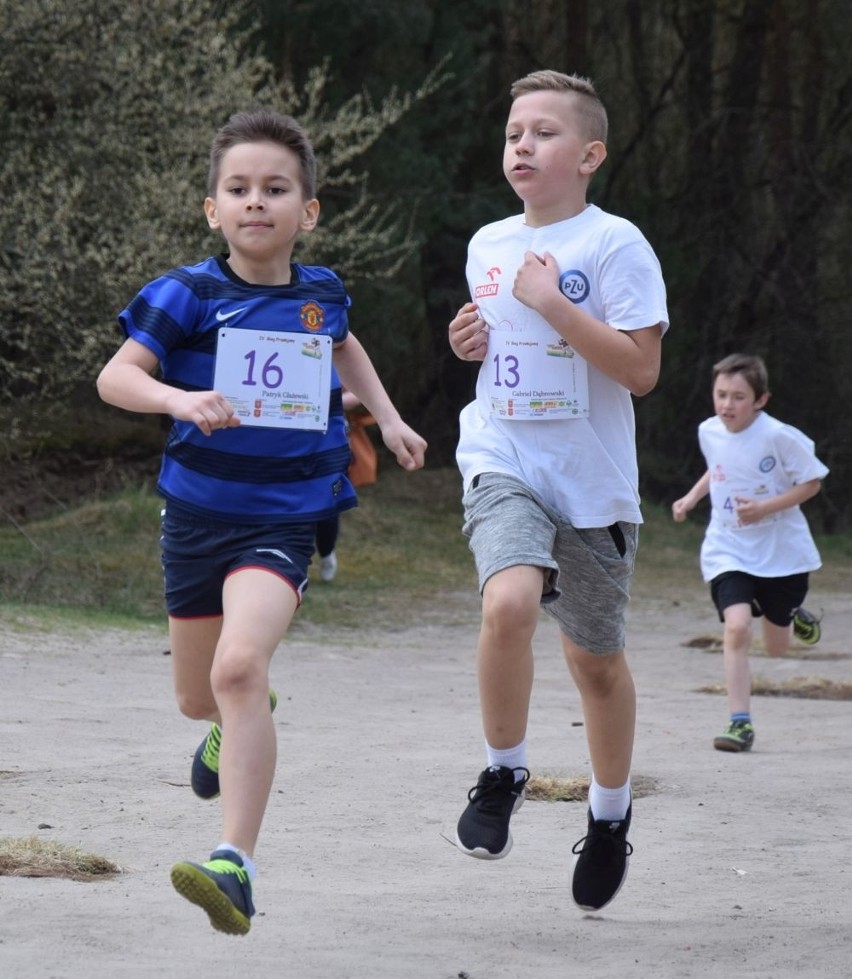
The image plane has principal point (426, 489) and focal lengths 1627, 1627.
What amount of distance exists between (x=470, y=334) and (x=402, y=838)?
176cm

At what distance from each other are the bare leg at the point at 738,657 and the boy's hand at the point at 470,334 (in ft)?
11.5

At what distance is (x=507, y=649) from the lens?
13.2 ft

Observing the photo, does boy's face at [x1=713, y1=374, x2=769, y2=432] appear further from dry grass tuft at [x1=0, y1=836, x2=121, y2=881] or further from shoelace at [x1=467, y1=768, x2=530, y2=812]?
dry grass tuft at [x1=0, y1=836, x2=121, y2=881]

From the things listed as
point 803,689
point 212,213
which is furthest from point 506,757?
point 803,689

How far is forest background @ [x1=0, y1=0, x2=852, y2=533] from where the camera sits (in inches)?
470

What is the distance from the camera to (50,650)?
925cm

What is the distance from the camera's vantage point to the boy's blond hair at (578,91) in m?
4.31

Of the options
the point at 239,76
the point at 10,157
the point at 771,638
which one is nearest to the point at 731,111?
the point at 239,76

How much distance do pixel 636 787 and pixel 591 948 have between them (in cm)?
231

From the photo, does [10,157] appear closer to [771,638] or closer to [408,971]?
[771,638]

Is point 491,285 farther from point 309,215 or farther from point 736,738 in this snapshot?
point 736,738

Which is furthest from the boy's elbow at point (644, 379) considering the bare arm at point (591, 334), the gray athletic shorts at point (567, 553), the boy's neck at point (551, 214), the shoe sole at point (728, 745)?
the shoe sole at point (728, 745)

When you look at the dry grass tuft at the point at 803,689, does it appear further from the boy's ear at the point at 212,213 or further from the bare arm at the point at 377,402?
the boy's ear at the point at 212,213

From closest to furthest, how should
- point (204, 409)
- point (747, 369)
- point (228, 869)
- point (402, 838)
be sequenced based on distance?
point (228, 869)
point (204, 409)
point (402, 838)
point (747, 369)
